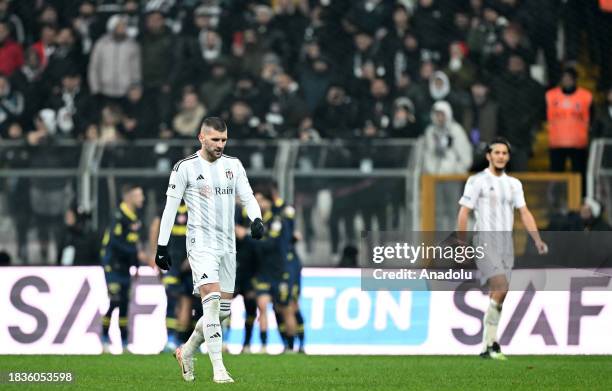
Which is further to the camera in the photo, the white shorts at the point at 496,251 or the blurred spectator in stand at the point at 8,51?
the blurred spectator in stand at the point at 8,51

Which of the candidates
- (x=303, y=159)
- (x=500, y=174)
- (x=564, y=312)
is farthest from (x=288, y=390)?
(x=303, y=159)

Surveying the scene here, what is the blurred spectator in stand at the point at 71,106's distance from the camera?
20969 millimetres

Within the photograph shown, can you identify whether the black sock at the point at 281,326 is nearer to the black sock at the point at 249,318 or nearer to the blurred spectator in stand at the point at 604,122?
the black sock at the point at 249,318

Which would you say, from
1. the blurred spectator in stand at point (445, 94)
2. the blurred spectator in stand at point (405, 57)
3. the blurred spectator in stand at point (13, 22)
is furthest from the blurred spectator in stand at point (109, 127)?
the blurred spectator in stand at point (445, 94)

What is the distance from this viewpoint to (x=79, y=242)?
59.3ft

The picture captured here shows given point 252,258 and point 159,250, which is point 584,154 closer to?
point 252,258

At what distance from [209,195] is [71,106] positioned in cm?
1063

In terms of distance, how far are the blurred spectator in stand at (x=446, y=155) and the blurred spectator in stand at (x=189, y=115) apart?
131 inches

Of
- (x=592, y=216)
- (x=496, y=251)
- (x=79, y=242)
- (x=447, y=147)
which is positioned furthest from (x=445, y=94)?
(x=496, y=251)

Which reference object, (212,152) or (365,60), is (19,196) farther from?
(212,152)

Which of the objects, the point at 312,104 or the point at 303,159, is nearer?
the point at 303,159

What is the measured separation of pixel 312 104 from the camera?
20641 mm

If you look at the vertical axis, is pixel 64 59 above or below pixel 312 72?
above

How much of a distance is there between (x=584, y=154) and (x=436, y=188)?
2112mm
